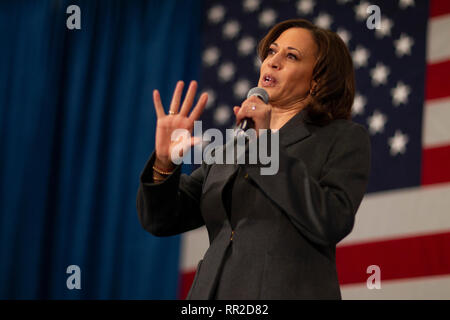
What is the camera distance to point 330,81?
146 centimetres

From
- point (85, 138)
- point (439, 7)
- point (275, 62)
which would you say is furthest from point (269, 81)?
point (85, 138)

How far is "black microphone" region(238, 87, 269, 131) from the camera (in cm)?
120

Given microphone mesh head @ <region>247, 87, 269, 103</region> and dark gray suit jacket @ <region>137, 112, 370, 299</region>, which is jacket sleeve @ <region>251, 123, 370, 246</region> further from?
microphone mesh head @ <region>247, 87, 269, 103</region>

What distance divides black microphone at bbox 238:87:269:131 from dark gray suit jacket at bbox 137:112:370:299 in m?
0.09

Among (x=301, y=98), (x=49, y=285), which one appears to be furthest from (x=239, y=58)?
(x=301, y=98)

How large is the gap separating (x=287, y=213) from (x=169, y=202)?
335 mm

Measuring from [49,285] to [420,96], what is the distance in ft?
7.39

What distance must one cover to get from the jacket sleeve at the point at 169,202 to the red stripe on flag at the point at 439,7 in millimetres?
1955

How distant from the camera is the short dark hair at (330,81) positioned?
141 centimetres

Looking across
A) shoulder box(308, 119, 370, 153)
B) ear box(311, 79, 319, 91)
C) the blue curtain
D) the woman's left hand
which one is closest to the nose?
ear box(311, 79, 319, 91)

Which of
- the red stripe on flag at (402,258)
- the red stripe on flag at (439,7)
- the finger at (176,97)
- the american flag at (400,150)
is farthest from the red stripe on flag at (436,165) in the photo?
the finger at (176,97)

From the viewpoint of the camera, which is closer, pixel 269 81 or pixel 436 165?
pixel 269 81

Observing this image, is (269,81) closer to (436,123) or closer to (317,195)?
(317,195)

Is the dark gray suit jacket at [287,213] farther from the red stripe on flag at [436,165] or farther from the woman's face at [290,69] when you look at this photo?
the red stripe on flag at [436,165]
